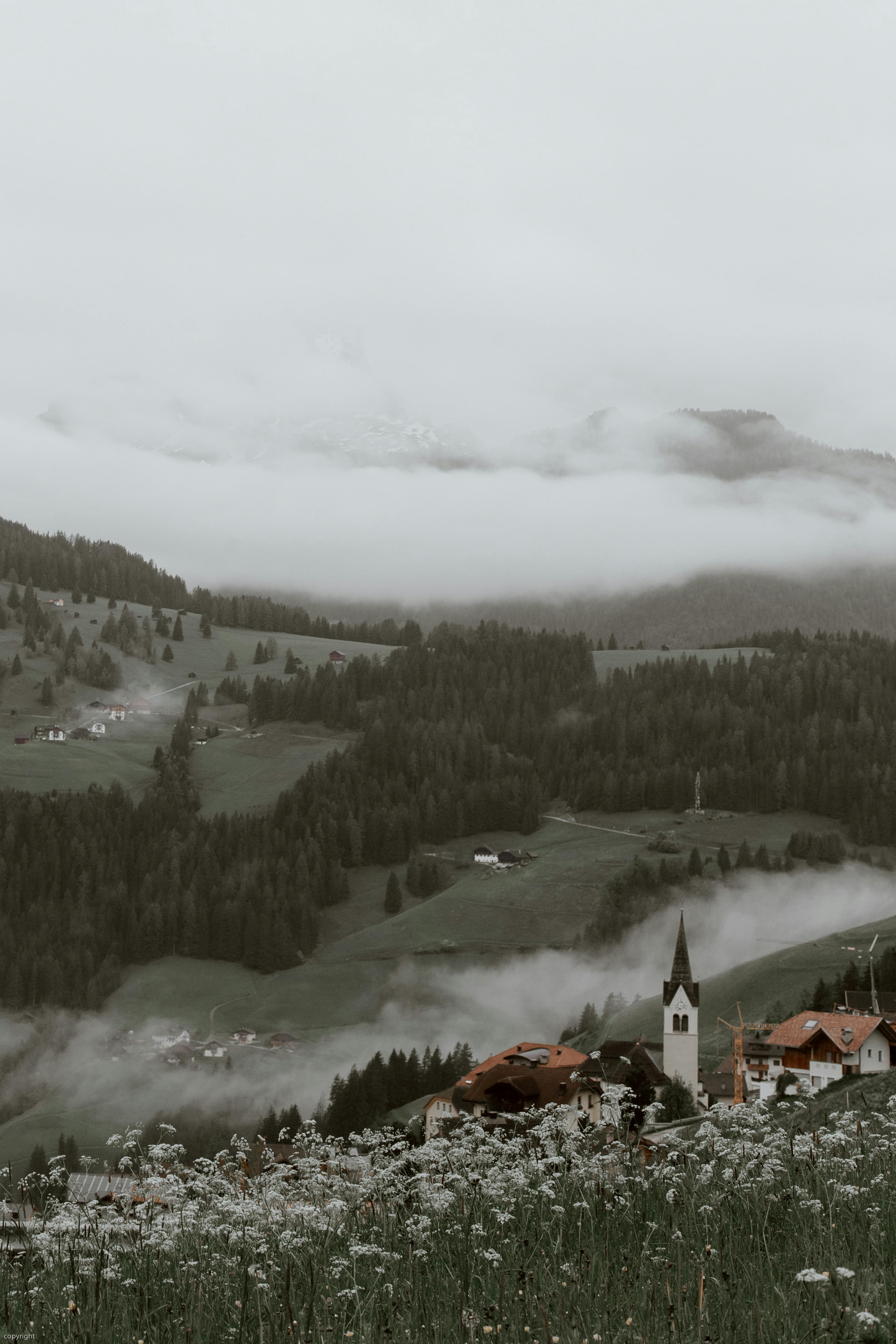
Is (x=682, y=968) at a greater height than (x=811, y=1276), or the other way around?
(x=811, y=1276)

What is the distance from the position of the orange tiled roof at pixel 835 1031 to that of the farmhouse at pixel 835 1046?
0.10ft

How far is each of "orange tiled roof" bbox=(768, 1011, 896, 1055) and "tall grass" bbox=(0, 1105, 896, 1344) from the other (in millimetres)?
51840

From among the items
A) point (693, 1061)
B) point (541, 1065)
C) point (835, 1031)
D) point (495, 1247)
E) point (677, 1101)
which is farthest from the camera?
point (693, 1061)

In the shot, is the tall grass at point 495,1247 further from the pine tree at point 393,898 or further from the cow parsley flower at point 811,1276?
the pine tree at point 393,898

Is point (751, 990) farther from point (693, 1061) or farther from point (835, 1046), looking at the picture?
point (835, 1046)

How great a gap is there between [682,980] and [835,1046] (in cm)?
2984

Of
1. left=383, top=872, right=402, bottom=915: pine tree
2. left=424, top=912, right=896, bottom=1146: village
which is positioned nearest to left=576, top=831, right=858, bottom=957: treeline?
left=383, top=872, right=402, bottom=915: pine tree

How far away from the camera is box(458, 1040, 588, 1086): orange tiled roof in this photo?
80.4m

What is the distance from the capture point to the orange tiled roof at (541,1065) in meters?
80.4

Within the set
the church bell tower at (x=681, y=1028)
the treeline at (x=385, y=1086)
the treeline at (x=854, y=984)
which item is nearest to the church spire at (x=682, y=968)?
the church bell tower at (x=681, y=1028)

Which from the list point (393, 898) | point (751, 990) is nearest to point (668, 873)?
point (393, 898)

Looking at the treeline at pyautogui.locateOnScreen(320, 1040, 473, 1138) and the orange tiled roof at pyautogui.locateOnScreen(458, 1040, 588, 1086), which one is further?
the treeline at pyautogui.locateOnScreen(320, 1040, 473, 1138)

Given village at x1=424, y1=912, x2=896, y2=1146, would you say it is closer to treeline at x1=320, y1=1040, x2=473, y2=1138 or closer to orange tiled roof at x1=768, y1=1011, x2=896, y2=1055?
orange tiled roof at x1=768, y1=1011, x2=896, y2=1055

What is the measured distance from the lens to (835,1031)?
2549 inches
